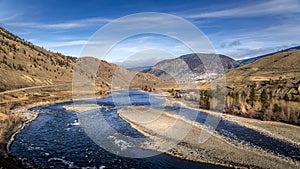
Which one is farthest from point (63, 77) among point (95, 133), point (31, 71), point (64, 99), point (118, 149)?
point (118, 149)

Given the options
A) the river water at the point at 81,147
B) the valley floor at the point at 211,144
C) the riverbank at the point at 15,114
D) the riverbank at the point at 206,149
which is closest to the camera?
the riverbank at the point at 15,114

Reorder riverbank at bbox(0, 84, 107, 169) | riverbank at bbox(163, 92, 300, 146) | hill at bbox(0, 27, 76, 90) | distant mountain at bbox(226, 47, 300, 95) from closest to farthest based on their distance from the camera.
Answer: riverbank at bbox(0, 84, 107, 169), riverbank at bbox(163, 92, 300, 146), hill at bbox(0, 27, 76, 90), distant mountain at bbox(226, 47, 300, 95)

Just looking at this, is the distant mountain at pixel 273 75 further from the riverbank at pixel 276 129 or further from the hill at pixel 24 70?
the hill at pixel 24 70

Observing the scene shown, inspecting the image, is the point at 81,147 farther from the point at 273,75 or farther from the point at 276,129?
the point at 273,75

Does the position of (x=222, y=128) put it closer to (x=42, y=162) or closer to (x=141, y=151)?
(x=141, y=151)

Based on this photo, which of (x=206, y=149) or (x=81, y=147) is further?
(x=81, y=147)

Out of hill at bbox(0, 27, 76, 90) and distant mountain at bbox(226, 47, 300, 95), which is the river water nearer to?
hill at bbox(0, 27, 76, 90)

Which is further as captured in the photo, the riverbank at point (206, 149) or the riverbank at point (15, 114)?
the riverbank at point (206, 149)

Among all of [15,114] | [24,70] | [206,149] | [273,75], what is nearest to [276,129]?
[206,149]

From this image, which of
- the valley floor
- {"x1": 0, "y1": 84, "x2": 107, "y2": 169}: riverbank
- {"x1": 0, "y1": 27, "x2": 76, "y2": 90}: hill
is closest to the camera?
{"x1": 0, "y1": 84, "x2": 107, "y2": 169}: riverbank

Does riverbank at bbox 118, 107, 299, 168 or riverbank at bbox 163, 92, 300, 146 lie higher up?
riverbank at bbox 163, 92, 300, 146

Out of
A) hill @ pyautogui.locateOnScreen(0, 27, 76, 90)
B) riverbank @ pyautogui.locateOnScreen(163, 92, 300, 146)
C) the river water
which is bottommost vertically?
the river water

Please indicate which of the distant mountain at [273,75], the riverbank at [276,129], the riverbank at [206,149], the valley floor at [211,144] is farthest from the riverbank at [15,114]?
the distant mountain at [273,75]

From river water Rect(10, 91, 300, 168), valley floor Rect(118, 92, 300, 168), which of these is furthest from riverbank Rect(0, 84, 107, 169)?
valley floor Rect(118, 92, 300, 168)
